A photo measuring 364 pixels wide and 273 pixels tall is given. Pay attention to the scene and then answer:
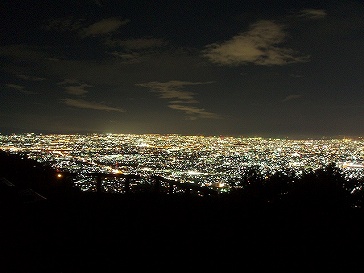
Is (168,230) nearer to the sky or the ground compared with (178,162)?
nearer to the ground

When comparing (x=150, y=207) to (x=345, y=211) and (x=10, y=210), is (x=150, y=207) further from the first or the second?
(x=345, y=211)

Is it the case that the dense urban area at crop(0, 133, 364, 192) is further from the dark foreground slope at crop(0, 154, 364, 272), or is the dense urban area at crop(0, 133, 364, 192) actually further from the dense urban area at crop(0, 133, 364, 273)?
the dark foreground slope at crop(0, 154, 364, 272)

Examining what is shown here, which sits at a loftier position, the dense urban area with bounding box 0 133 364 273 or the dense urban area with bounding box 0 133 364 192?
the dense urban area with bounding box 0 133 364 192

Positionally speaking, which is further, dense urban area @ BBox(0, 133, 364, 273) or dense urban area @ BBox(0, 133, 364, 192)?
dense urban area @ BBox(0, 133, 364, 192)

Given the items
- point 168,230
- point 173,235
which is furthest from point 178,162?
point 173,235

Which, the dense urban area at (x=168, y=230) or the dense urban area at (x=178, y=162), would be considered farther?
the dense urban area at (x=178, y=162)

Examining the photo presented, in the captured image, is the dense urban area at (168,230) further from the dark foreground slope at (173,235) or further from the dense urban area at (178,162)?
the dense urban area at (178,162)

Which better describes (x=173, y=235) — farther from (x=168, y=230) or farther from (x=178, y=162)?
(x=178, y=162)

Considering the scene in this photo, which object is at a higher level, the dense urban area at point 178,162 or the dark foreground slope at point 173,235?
the dense urban area at point 178,162

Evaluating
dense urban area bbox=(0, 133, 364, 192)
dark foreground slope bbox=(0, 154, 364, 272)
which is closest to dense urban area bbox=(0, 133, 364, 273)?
dark foreground slope bbox=(0, 154, 364, 272)

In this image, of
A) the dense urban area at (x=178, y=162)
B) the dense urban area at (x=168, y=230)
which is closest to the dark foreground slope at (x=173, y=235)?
the dense urban area at (x=168, y=230)
